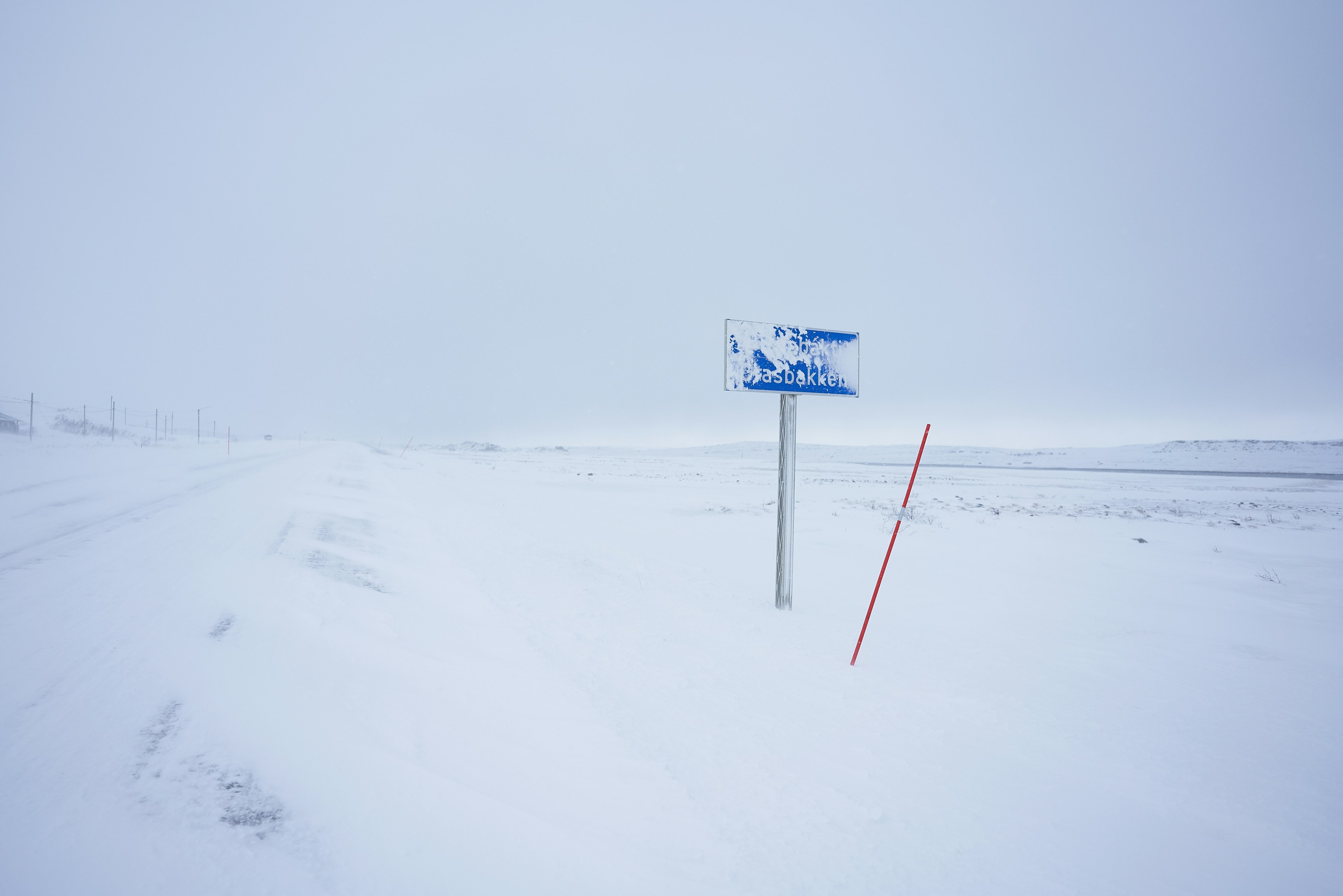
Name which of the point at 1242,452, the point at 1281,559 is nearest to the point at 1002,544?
the point at 1281,559

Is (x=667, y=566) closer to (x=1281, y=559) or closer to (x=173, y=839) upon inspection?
(x=173, y=839)

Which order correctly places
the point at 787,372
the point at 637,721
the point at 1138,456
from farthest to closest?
the point at 1138,456
the point at 787,372
the point at 637,721

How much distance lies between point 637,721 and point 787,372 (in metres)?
4.42

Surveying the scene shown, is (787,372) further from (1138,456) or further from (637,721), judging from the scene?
(1138,456)

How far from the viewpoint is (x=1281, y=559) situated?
10406mm

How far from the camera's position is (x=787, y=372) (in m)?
7.00

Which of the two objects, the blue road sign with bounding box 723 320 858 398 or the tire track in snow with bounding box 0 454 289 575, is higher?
the blue road sign with bounding box 723 320 858 398

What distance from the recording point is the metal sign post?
268 inches

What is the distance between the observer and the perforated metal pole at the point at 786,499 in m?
7.20

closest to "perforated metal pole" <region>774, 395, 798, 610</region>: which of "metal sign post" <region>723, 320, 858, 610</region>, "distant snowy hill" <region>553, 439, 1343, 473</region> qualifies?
"metal sign post" <region>723, 320, 858, 610</region>

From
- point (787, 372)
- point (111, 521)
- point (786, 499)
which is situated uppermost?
point (787, 372)

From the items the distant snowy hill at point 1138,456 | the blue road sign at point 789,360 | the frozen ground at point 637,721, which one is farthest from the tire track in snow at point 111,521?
the distant snowy hill at point 1138,456

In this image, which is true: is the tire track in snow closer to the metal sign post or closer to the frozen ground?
the frozen ground

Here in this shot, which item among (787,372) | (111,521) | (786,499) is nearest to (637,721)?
(786,499)
